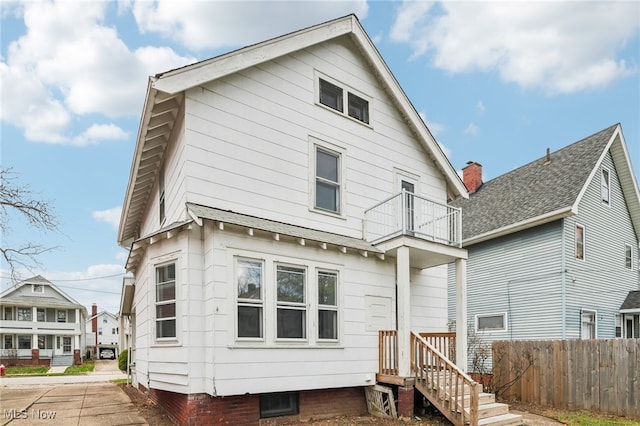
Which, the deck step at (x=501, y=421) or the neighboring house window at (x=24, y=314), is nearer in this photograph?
the deck step at (x=501, y=421)

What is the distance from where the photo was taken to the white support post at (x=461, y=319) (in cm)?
1113

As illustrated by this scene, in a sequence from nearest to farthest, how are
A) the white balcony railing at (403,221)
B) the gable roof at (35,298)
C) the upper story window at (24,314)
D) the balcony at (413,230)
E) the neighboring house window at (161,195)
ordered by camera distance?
the balcony at (413,230)
the white balcony railing at (403,221)
the neighboring house window at (161,195)
the gable roof at (35,298)
the upper story window at (24,314)

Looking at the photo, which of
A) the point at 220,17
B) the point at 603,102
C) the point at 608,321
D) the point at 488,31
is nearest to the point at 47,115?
the point at 220,17

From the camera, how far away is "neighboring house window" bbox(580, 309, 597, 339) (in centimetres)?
1695

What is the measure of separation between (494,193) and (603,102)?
283 inches

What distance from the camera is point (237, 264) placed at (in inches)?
346

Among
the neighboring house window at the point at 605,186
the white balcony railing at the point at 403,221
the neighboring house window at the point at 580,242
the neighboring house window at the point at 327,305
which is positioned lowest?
the neighboring house window at the point at 327,305

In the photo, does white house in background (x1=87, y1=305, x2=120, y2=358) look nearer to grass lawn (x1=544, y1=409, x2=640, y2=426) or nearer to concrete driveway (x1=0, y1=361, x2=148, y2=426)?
concrete driveway (x1=0, y1=361, x2=148, y2=426)

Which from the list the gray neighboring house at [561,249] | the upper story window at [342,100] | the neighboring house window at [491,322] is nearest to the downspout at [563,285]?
the gray neighboring house at [561,249]

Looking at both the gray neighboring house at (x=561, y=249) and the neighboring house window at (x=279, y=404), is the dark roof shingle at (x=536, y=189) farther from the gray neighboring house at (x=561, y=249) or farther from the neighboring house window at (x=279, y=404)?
the neighboring house window at (x=279, y=404)

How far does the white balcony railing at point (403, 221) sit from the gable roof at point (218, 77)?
175cm

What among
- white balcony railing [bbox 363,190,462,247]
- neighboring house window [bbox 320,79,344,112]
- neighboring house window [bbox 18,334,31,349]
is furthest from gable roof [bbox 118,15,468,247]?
neighboring house window [bbox 18,334,31,349]

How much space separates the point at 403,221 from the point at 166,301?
5.42m

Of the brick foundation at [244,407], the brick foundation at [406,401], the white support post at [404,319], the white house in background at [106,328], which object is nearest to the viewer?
the brick foundation at [244,407]
